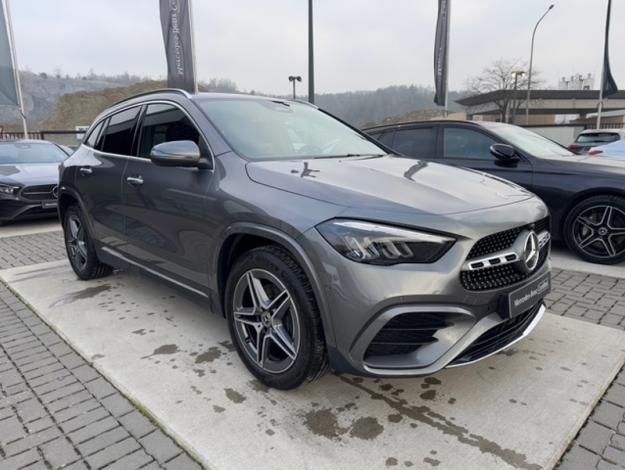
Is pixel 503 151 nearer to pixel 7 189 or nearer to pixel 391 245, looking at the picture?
pixel 391 245

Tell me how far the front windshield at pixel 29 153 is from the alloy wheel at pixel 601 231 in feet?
29.7

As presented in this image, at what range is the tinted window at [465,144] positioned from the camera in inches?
227

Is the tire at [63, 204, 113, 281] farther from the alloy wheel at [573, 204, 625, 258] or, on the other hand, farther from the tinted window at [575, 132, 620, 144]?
the tinted window at [575, 132, 620, 144]

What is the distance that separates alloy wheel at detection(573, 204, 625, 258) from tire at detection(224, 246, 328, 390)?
13.4ft

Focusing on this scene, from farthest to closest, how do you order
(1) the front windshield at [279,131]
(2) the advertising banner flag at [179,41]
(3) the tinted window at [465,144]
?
1. (2) the advertising banner flag at [179,41]
2. (3) the tinted window at [465,144]
3. (1) the front windshield at [279,131]

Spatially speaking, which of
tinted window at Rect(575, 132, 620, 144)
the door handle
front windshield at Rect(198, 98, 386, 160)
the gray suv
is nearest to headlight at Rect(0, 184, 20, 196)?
the gray suv

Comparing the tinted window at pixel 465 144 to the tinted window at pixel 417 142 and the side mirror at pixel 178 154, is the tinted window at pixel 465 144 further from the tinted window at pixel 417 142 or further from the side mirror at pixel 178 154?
the side mirror at pixel 178 154

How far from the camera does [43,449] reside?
2162 mm

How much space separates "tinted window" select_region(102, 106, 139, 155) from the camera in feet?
12.3

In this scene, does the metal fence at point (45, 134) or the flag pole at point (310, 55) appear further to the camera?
the metal fence at point (45, 134)

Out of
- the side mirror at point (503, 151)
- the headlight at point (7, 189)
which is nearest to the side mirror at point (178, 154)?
the side mirror at point (503, 151)

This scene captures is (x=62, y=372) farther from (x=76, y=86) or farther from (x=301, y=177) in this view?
(x=76, y=86)

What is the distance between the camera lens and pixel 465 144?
19.5 ft

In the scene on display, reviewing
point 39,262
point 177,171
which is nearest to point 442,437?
point 177,171
